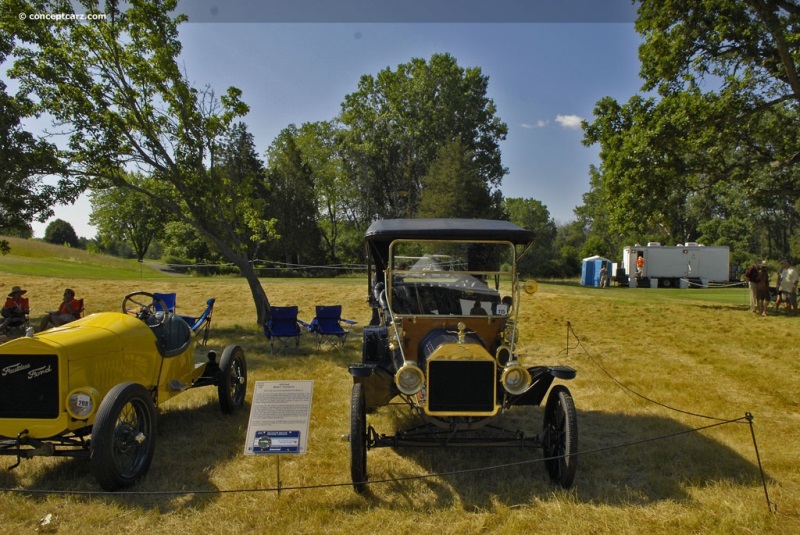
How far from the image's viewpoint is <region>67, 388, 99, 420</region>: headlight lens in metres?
3.87

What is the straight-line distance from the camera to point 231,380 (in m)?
6.05

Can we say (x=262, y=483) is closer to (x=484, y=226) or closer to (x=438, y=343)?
(x=438, y=343)

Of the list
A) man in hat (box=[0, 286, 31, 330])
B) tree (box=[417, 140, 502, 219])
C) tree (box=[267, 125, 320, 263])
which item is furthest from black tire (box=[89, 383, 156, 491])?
tree (box=[267, 125, 320, 263])

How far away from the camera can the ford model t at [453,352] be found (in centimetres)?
399

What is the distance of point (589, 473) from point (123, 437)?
12.4ft

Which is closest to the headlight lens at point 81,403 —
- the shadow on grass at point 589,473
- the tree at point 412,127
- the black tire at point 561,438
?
the shadow on grass at point 589,473

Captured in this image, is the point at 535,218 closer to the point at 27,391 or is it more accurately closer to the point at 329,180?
the point at 329,180

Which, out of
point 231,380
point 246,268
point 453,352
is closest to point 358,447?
point 453,352

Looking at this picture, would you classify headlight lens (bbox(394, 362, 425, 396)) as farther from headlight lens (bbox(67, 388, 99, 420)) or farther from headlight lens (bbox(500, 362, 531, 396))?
headlight lens (bbox(67, 388, 99, 420))

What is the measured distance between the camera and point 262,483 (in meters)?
4.20

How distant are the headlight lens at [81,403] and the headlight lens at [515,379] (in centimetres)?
314

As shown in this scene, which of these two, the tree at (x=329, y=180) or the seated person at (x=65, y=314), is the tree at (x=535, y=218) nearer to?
the tree at (x=329, y=180)

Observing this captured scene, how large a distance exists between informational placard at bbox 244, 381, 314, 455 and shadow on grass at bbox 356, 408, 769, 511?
726mm

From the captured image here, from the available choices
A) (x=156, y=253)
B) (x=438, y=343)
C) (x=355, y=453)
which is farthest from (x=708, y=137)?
(x=156, y=253)
